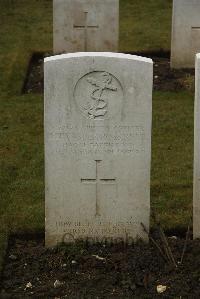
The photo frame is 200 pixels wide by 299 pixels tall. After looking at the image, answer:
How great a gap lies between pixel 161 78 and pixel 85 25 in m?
1.51

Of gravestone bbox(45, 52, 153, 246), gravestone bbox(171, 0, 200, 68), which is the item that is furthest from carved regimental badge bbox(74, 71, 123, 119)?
gravestone bbox(171, 0, 200, 68)

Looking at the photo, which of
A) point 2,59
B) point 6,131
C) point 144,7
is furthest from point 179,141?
point 144,7

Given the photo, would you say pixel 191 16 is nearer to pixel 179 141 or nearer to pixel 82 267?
pixel 179 141

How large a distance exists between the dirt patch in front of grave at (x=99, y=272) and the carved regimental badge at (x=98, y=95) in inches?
41.7

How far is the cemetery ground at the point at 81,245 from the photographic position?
209 inches

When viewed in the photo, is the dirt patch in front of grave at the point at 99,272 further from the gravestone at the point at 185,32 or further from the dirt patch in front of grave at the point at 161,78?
the gravestone at the point at 185,32

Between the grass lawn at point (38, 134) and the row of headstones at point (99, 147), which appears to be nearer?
the row of headstones at point (99, 147)

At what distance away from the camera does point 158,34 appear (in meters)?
14.0

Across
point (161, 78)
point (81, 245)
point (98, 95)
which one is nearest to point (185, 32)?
point (161, 78)

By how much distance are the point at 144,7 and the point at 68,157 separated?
11.2 m

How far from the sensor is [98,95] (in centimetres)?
556

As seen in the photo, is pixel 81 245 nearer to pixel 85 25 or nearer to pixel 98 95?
pixel 98 95

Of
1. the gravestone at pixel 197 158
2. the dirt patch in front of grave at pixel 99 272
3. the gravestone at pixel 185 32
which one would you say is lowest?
the dirt patch in front of grave at pixel 99 272

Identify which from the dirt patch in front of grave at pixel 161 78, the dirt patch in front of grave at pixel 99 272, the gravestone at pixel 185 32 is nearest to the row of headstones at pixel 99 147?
the dirt patch in front of grave at pixel 99 272
